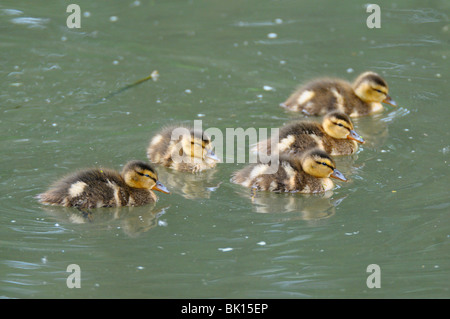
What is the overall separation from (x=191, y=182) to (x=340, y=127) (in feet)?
4.29

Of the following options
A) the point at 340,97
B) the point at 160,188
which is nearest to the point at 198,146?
the point at 160,188

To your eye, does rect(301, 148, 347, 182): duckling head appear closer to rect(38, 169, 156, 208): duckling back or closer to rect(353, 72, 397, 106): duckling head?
rect(38, 169, 156, 208): duckling back

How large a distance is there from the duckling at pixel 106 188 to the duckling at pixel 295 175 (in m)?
0.61

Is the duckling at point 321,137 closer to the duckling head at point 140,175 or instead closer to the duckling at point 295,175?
the duckling at point 295,175

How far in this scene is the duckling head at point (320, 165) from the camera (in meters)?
5.00

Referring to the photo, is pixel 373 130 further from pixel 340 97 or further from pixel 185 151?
pixel 185 151

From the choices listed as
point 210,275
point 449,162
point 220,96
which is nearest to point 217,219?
point 210,275

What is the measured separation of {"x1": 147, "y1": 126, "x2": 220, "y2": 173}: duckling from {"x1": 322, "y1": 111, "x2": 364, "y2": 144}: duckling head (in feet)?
3.23

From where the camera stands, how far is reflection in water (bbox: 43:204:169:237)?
449 cm

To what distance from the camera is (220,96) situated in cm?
670

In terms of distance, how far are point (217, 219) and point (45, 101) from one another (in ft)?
8.87

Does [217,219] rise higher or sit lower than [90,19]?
lower
